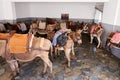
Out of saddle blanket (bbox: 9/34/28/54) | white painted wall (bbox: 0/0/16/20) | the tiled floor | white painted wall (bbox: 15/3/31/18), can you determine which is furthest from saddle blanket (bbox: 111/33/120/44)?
white painted wall (bbox: 15/3/31/18)

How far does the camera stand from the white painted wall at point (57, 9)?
8.31 meters

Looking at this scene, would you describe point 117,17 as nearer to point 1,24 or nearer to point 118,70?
point 118,70

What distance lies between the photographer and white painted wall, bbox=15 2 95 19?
8.31 metres

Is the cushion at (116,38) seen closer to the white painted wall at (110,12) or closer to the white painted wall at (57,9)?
the white painted wall at (110,12)

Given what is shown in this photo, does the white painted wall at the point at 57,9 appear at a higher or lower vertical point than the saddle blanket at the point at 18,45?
higher

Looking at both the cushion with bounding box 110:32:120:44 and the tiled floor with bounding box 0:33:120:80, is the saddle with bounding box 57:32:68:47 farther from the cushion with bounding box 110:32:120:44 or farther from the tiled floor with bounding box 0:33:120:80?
the cushion with bounding box 110:32:120:44

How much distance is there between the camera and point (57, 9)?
8438mm

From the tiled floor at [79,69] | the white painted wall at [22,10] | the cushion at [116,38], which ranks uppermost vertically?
the white painted wall at [22,10]

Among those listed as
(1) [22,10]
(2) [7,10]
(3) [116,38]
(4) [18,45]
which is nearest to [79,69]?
(3) [116,38]

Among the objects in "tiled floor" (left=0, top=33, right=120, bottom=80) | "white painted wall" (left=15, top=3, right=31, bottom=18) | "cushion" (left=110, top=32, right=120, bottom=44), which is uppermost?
"white painted wall" (left=15, top=3, right=31, bottom=18)

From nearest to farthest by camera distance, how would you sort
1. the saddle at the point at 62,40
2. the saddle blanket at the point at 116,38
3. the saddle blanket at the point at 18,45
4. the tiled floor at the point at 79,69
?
1. the saddle blanket at the point at 18,45
2. the tiled floor at the point at 79,69
3. the saddle at the point at 62,40
4. the saddle blanket at the point at 116,38

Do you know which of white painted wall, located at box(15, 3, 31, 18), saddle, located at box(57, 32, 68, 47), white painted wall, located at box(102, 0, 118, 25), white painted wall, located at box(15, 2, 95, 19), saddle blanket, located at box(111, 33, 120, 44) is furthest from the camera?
white painted wall, located at box(15, 2, 95, 19)

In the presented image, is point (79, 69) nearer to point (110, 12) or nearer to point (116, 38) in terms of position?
point (116, 38)

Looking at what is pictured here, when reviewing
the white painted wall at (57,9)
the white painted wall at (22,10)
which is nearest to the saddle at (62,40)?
the white painted wall at (22,10)
